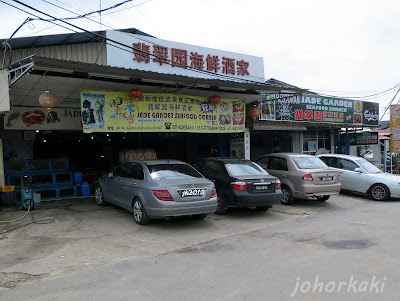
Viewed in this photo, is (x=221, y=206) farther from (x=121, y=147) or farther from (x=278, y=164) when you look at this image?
(x=121, y=147)

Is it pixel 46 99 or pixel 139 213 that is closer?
pixel 139 213

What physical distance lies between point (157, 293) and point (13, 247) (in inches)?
149

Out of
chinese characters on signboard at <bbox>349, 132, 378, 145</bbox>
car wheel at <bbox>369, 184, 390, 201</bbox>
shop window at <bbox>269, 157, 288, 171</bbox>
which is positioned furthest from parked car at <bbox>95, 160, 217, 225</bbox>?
chinese characters on signboard at <bbox>349, 132, 378, 145</bbox>

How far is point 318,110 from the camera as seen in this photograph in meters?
17.5

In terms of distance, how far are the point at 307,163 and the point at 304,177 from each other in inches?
32.9

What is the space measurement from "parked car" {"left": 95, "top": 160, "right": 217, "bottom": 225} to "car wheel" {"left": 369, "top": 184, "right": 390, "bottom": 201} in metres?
6.86

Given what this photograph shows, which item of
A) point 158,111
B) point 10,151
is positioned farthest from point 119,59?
point 10,151

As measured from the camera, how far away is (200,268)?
5113 mm

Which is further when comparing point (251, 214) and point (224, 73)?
point (224, 73)

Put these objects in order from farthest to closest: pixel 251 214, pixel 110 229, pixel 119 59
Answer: pixel 119 59 < pixel 251 214 < pixel 110 229

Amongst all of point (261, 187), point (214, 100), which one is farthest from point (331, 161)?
point (261, 187)

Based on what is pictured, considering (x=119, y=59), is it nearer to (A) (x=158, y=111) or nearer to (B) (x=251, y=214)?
(A) (x=158, y=111)

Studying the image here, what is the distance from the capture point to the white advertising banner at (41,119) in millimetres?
10625

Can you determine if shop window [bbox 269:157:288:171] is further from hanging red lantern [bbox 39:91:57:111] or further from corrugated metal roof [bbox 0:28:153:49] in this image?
corrugated metal roof [bbox 0:28:153:49]
